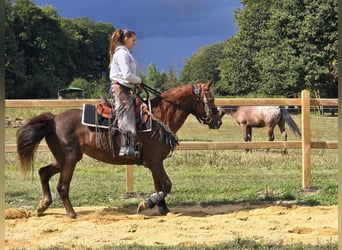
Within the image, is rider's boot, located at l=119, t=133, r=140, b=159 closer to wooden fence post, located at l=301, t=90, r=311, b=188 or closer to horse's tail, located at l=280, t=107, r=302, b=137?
wooden fence post, located at l=301, t=90, r=311, b=188

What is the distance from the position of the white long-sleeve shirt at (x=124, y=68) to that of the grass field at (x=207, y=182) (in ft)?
7.09

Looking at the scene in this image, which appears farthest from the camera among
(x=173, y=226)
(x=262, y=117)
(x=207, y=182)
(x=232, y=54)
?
(x=232, y=54)

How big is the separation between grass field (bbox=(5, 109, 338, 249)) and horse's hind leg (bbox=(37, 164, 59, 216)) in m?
0.76

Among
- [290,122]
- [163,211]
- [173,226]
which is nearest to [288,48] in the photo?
[290,122]

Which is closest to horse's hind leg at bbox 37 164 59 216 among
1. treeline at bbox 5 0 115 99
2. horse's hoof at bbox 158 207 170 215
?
horse's hoof at bbox 158 207 170 215

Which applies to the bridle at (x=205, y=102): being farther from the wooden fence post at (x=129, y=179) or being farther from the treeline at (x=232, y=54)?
the treeline at (x=232, y=54)

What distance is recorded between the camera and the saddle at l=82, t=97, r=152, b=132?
661 centimetres

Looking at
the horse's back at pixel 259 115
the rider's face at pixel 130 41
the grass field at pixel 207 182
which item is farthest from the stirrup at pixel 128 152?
the horse's back at pixel 259 115

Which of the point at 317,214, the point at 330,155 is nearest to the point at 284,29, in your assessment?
the point at 330,155

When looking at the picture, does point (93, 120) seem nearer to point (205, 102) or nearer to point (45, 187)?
point (45, 187)

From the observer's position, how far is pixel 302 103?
882 cm

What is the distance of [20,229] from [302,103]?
16.9 feet

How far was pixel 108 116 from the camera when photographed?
21.8ft

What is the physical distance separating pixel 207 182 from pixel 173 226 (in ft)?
12.1
